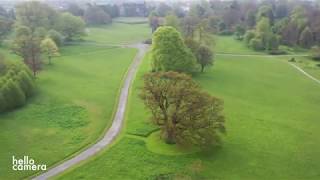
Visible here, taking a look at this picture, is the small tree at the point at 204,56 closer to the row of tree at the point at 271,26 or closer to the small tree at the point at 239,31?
the row of tree at the point at 271,26

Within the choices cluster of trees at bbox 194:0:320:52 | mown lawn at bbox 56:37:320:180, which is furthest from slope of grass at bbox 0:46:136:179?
cluster of trees at bbox 194:0:320:52

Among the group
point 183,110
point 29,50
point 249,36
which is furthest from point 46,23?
point 183,110

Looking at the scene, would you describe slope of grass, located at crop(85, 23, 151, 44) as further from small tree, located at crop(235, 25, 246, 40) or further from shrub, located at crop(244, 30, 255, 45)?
shrub, located at crop(244, 30, 255, 45)

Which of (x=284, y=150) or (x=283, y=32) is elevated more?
(x=283, y=32)

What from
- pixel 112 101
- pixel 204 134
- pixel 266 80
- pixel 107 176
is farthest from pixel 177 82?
pixel 266 80

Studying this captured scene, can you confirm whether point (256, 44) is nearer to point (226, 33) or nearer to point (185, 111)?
point (226, 33)

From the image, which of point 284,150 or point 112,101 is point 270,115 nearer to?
point 284,150

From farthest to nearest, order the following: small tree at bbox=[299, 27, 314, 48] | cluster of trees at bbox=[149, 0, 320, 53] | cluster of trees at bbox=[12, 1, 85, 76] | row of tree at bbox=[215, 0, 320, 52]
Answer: small tree at bbox=[299, 27, 314, 48], row of tree at bbox=[215, 0, 320, 52], cluster of trees at bbox=[149, 0, 320, 53], cluster of trees at bbox=[12, 1, 85, 76]
